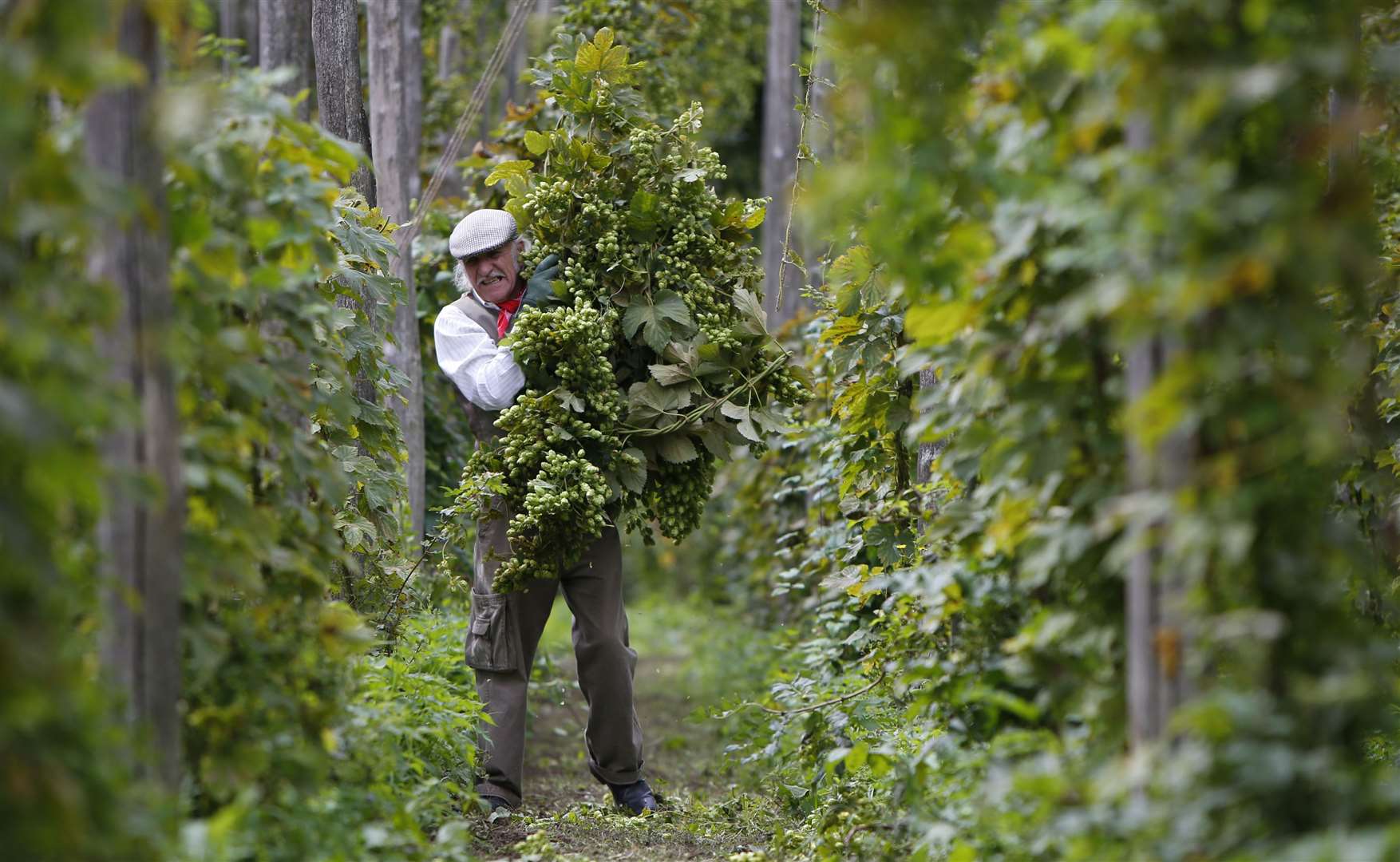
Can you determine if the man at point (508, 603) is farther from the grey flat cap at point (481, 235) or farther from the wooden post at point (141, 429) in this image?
the wooden post at point (141, 429)

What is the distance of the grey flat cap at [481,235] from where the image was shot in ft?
16.0

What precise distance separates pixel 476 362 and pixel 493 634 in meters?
1.02

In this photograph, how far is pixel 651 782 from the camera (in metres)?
6.00

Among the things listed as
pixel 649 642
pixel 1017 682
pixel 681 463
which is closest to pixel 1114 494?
pixel 1017 682

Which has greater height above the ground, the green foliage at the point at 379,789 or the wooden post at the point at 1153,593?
the wooden post at the point at 1153,593

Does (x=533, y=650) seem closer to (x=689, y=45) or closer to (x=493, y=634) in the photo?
(x=493, y=634)

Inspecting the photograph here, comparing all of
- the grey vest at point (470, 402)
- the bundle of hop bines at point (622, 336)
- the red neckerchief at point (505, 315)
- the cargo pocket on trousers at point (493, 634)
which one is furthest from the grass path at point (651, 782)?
the red neckerchief at point (505, 315)

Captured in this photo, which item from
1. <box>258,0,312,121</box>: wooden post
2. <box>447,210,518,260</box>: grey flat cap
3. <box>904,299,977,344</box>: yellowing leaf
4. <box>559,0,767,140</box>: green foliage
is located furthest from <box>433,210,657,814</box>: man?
<box>258,0,312,121</box>: wooden post

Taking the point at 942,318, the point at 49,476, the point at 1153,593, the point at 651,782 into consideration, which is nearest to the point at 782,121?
the point at 651,782

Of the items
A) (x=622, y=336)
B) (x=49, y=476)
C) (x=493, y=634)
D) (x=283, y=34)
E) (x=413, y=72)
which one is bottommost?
(x=493, y=634)

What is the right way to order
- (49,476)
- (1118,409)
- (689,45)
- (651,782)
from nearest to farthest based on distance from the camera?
(49,476), (1118,409), (651,782), (689,45)

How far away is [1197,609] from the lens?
2373 millimetres

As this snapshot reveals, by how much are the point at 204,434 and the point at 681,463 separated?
8.00 feet

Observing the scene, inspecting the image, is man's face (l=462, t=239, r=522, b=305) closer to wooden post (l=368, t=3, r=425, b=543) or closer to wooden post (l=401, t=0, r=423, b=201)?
wooden post (l=368, t=3, r=425, b=543)
